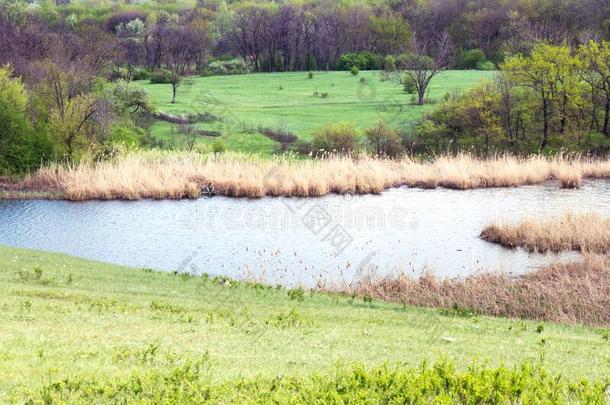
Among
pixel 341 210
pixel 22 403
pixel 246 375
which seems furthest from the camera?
pixel 341 210

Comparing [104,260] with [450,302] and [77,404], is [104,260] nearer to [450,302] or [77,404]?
[450,302]

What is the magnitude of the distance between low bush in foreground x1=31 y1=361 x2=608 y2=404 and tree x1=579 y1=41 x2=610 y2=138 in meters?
41.7

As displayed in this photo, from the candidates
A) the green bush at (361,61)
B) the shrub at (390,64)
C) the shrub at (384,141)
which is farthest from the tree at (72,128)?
the green bush at (361,61)

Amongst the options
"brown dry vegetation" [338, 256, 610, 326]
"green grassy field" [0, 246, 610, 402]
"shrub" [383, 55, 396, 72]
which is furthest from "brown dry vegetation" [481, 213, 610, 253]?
"shrub" [383, 55, 396, 72]

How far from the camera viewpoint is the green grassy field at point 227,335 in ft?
25.0

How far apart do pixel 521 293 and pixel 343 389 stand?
949 centimetres

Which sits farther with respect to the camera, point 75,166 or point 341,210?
point 75,166

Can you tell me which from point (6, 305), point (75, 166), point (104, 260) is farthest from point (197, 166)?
Answer: point (6, 305)

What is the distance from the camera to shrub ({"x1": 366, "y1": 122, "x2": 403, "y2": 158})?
43188 millimetres

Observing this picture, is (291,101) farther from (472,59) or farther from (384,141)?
(472,59)

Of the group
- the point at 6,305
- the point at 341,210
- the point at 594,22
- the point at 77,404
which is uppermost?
the point at 594,22

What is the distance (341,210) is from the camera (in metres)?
28.4

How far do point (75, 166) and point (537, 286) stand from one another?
25.1 m

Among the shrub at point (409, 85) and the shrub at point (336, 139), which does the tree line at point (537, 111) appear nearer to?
the shrub at point (336, 139)
